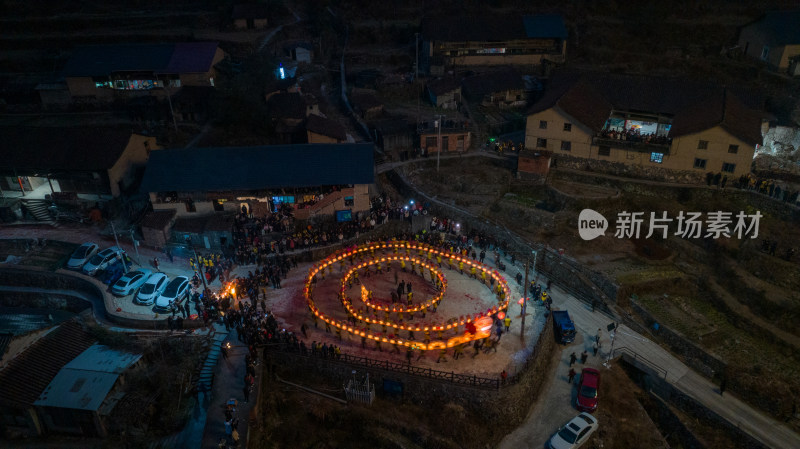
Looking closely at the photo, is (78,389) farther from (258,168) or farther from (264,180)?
(258,168)

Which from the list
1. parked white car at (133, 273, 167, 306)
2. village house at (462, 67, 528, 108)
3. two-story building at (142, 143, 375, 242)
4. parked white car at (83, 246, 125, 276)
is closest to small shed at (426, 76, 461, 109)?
village house at (462, 67, 528, 108)

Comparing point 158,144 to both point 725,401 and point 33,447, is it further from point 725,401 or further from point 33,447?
point 725,401

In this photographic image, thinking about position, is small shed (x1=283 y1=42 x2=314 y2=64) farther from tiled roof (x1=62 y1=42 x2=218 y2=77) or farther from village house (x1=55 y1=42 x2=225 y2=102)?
village house (x1=55 y1=42 x2=225 y2=102)

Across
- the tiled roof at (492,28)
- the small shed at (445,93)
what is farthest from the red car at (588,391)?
the tiled roof at (492,28)

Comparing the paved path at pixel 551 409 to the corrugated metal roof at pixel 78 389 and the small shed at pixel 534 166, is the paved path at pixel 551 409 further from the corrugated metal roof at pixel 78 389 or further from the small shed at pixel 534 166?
the corrugated metal roof at pixel 78 389

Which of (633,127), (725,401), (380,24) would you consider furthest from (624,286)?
(380,24)
